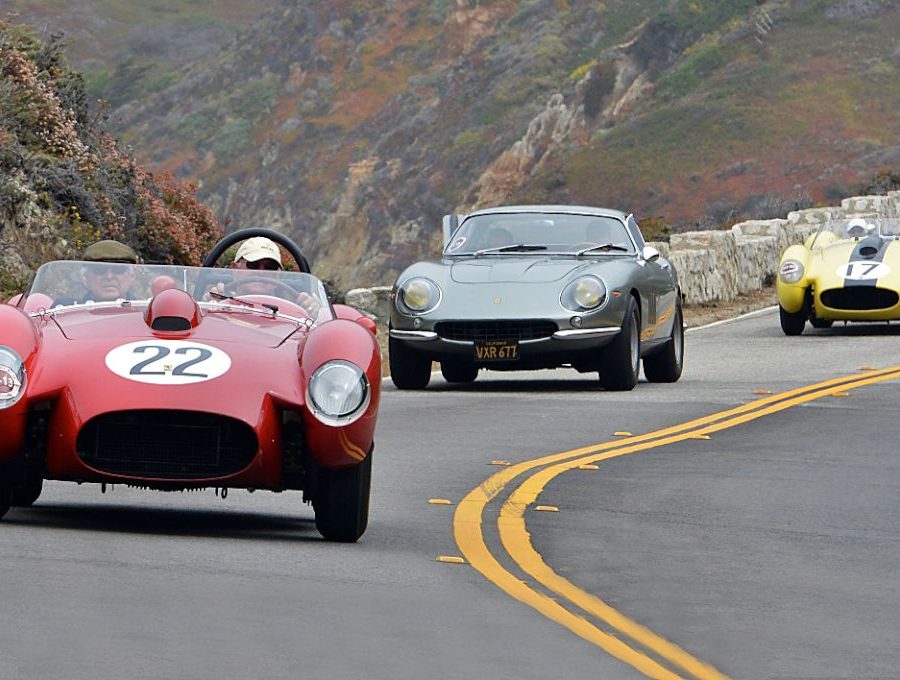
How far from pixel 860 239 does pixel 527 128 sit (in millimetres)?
56388

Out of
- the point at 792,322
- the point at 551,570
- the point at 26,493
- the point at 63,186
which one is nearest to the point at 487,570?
the point at 551,570

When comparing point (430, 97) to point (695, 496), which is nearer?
point (695, 496)

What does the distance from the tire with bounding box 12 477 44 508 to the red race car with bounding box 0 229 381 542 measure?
2.40ft

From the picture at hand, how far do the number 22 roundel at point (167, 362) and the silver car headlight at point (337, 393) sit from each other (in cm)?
39

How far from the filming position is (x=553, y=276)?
55.1 ft

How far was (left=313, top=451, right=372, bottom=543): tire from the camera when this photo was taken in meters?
8.53

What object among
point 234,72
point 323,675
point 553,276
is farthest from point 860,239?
point 234,72

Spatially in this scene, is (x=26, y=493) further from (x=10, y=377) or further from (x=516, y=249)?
(x=516, y=249)

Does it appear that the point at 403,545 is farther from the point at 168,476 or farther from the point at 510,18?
the point at 510,18

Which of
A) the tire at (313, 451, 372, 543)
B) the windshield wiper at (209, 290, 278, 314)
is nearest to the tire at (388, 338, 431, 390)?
the windshield wiper at (209, 290, 278, 314)

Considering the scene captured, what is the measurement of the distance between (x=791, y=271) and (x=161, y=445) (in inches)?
590

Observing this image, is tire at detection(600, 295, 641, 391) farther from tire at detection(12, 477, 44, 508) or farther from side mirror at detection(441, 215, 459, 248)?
tire at detection(12, 477, 44, 508)

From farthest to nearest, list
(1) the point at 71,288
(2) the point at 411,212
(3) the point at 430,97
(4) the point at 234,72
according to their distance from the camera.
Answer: (4) the point at 234,72
(3) the point at 430,97
(2) the point at 411,212
(1) the point at 71,288

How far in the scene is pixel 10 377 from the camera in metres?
8.21
